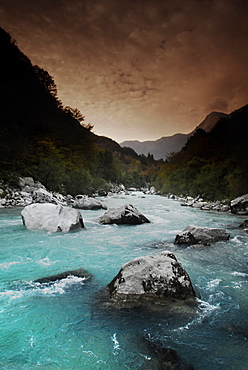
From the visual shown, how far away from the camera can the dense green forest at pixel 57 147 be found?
25781mm

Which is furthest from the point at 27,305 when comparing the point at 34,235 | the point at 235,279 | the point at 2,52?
the point at 2,52

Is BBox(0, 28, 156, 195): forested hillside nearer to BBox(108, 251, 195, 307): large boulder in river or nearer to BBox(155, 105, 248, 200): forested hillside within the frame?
BBox(155, 105, 248, 200): forested hillside

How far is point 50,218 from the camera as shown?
10.8 metres

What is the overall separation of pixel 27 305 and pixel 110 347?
1.90 metres

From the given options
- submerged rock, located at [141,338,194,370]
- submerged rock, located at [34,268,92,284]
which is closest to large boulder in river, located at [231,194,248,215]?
submerged rock, located at [34,268,92,284]

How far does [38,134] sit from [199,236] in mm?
33335

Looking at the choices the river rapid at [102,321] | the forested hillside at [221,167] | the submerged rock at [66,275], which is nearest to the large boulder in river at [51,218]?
the river rapid at [102,321]

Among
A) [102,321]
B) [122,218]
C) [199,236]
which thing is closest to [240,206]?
[122,218]

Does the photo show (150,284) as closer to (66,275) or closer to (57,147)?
(66,275)

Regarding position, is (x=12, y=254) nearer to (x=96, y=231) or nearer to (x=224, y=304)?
(x=96, y=231)

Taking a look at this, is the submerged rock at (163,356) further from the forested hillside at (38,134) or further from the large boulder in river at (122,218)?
the forested hillside at (38,134)

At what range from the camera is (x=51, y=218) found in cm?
1083

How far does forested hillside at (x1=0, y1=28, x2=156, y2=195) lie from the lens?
86.0 feet

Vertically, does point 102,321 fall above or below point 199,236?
below
